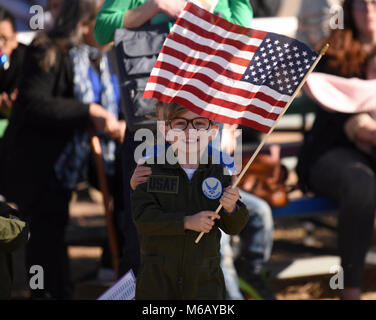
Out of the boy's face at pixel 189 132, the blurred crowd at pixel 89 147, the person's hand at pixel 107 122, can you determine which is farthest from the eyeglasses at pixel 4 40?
the boy's face at pixel 189 132

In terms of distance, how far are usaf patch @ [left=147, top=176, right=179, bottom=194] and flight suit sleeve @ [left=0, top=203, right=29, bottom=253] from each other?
22.6 inches

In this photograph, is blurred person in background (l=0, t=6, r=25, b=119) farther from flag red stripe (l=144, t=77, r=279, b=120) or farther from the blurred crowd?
flag red stripe (l=144, t=77, r=279, b=120)

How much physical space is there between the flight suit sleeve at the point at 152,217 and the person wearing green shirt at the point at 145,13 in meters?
1.06

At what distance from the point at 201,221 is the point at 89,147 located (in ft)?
6.59

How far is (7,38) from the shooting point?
18.1 feet

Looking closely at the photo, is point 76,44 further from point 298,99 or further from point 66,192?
point 298,99

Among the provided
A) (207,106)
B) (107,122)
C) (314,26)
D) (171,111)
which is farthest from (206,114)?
(314,26)

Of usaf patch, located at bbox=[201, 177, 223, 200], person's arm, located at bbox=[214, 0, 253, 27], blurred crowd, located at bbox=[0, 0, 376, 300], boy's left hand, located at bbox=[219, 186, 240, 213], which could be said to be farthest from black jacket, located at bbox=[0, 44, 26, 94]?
boy's left hand, located at bbox=[219, 186, 240, 213]

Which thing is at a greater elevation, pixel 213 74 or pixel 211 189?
pixel 213 74

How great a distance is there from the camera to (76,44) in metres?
4.93

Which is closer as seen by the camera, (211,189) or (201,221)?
(201,221)

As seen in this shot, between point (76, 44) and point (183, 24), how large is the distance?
1588 millimetres

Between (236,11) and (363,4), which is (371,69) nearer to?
(363,4)
